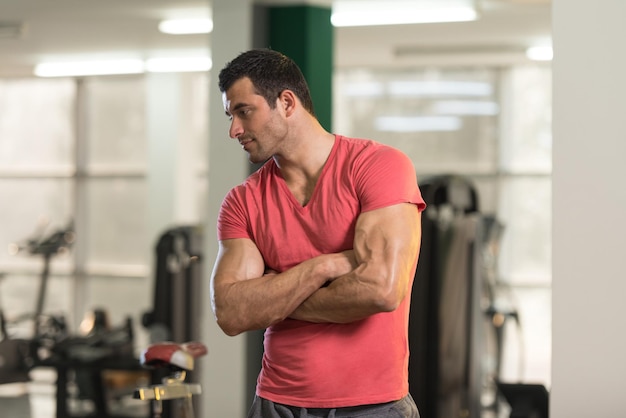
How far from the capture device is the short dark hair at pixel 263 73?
2.33 m

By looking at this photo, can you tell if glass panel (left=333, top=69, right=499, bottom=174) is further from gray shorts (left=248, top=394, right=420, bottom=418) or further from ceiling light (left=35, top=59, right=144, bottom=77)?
gray shorts (left=248, top=394, right=420, bottom=418)

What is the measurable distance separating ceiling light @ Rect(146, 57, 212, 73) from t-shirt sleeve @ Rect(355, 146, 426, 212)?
662 cm

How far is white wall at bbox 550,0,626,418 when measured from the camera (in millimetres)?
3318

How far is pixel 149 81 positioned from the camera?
9.45 metres

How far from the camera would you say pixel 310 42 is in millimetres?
6129

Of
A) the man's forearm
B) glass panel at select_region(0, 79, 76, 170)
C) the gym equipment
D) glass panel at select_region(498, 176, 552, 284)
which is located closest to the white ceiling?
glass panel at select_region(0, 79, 76, 170)

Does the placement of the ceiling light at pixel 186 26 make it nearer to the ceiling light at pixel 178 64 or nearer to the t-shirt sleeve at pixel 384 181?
the ceiling light at pixel 178 64

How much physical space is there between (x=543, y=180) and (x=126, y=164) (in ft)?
13.6

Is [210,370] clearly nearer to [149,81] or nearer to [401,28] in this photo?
[401,28]

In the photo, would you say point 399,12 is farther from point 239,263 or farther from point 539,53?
point 239,263

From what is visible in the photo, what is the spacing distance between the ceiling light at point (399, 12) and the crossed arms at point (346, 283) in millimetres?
4080

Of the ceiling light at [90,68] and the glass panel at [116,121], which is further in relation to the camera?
the glass panel at [116,121]

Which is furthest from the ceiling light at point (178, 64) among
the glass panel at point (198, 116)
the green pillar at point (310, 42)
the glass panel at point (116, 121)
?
the green pillar at point (310, 42)

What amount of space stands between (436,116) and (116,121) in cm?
324
